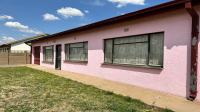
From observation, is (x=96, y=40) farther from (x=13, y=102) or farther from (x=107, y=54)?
(x=13, y=102)

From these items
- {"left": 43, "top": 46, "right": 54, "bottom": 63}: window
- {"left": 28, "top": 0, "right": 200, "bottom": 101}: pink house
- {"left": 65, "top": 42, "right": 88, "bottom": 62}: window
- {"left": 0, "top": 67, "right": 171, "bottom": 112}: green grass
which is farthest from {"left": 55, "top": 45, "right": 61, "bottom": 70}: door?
{"left": 0, "top": 67, "right": 171, "bottom": 112}: green grass

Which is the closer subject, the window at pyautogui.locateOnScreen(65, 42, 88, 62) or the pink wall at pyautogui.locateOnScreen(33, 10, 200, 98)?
the pink wall at pyautogui.locateOnScreen(33, 10, 200, 98)

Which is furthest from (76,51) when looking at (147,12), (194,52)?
(194,52)

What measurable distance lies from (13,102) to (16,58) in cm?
2338

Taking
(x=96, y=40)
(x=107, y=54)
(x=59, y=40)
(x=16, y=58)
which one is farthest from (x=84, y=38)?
(x=16, y=58)

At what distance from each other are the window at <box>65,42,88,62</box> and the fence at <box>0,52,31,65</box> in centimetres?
1295

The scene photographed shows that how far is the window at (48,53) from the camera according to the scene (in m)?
20.7

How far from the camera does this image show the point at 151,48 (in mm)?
8992

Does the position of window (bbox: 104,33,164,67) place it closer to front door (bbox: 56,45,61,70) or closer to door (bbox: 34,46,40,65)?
front door (bbox: 56,45,61,70)

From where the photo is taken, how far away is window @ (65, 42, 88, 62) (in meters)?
14.8

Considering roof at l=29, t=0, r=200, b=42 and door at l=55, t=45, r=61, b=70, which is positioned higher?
roof at l=29, t=0, r=200, b=42

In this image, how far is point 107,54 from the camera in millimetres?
12094

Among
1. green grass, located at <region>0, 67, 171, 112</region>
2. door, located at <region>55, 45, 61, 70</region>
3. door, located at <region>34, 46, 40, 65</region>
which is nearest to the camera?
green grass, located at <region>0, 67, 171, 112</region>

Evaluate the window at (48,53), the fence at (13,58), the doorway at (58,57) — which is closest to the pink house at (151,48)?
the doorway at (58,57)
